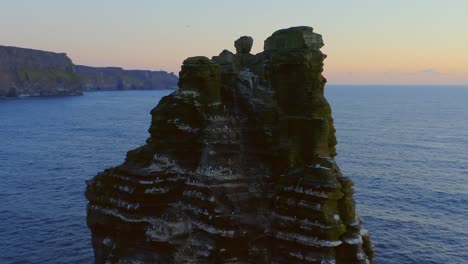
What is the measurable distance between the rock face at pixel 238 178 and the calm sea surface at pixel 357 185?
56.1ft

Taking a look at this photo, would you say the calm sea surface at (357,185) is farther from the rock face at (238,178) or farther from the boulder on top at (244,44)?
the boulder on top at (244,44)

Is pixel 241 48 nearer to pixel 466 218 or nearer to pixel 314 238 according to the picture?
pixel 314 238

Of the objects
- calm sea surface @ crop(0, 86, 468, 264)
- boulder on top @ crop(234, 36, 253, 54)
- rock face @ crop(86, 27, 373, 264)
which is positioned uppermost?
boulder on top @ crop(234, 36, 253, 54)

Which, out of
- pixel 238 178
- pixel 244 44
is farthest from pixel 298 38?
pixel 238 178

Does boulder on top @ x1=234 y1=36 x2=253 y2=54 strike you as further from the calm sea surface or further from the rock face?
the calm sea surface

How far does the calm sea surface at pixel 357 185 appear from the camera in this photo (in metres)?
43.8

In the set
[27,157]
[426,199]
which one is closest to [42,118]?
[27,157]

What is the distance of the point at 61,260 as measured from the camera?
132 feet

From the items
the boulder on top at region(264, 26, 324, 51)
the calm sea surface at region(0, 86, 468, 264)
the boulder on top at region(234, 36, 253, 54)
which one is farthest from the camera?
the calm sea surface at region(0, 86, 468, 264)

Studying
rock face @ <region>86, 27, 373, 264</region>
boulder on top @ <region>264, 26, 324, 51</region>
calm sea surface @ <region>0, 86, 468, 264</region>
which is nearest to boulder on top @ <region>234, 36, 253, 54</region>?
rock face @ <region>86, 27, 373, 264</region>

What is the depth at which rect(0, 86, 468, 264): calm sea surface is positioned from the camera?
43812mm

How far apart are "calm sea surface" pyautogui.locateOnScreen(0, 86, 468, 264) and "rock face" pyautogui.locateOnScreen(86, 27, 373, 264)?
673 inches

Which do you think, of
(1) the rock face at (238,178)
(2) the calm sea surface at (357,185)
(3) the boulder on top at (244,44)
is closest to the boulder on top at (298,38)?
(1) the rock face at (238,178)

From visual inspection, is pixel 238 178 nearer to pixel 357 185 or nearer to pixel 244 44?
pixel 244 44
